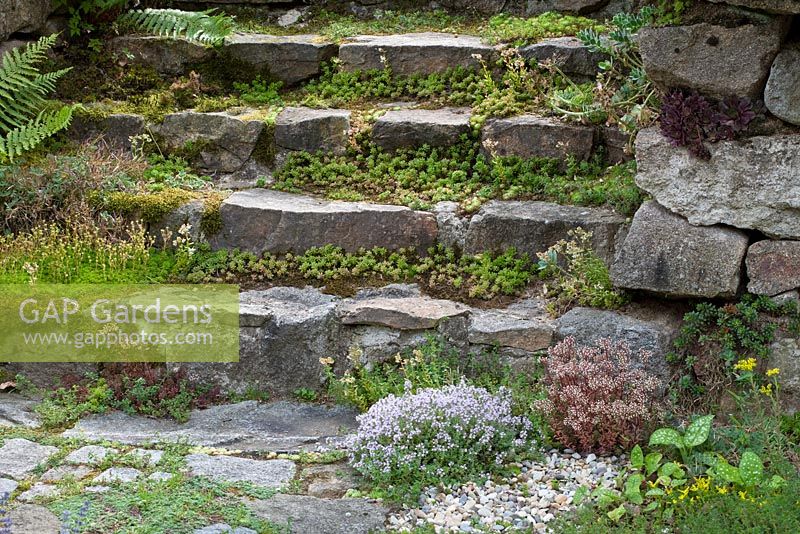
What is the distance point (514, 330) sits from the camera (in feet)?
17.3

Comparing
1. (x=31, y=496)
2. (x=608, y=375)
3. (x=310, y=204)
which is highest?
(x=310, y=204)

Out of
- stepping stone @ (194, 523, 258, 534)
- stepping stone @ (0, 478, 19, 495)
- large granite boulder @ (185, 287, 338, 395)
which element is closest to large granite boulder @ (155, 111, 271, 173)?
large granite boulder @ (185, 287, 338, 395)

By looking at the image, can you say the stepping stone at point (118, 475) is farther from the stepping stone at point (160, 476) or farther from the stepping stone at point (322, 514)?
the stepping stone at point (322, 514)

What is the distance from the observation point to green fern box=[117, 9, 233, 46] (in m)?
7.46

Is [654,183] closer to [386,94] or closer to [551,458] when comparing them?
[551,458]

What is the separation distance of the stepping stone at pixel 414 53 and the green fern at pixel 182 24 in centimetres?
105

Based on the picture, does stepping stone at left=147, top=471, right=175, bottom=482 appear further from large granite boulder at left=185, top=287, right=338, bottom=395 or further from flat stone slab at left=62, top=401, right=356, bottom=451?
large granite boulder at left=185, top=287, right=338, bottom=395

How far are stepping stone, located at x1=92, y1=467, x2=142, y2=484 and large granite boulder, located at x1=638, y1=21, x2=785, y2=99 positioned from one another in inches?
139

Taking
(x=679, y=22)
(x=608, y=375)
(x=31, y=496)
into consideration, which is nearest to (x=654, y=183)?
(x=679, y=22)

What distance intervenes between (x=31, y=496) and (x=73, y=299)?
6.20ft

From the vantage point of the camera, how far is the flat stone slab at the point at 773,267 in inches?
191

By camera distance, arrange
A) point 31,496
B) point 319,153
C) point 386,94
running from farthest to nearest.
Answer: point 386,94
point 319,153
point 31,496

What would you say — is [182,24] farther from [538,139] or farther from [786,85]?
[786,85]

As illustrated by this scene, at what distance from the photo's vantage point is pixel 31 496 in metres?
4.15
